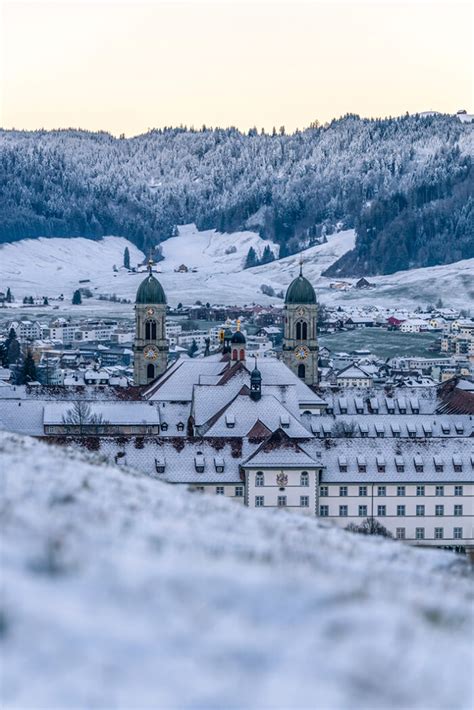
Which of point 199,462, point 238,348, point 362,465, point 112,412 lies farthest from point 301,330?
point 199,462

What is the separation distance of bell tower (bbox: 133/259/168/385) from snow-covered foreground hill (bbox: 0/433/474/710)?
90724 millimetres

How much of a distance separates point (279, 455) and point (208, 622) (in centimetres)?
4819

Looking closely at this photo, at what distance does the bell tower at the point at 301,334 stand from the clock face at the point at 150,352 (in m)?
10.7

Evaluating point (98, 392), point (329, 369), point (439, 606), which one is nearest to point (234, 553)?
point (439, 606)

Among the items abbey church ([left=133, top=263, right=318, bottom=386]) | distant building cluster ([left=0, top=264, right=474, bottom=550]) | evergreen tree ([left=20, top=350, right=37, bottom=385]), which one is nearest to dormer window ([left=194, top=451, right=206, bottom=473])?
distant building cluster ([left=0, top=264, right=474, bottom=550])

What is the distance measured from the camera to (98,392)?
3738 inches

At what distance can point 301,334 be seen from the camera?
11056 centimetres

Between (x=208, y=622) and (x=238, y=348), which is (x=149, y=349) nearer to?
(x=238, y=348)

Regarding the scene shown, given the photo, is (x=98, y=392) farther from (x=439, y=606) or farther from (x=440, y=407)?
(x=439, y=606)

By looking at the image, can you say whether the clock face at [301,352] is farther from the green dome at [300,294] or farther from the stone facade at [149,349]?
the stone facade at [149,349]

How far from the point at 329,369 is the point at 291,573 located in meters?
169

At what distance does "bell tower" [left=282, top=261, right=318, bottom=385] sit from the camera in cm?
10962

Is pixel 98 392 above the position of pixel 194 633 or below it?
below

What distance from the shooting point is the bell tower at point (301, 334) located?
110m
